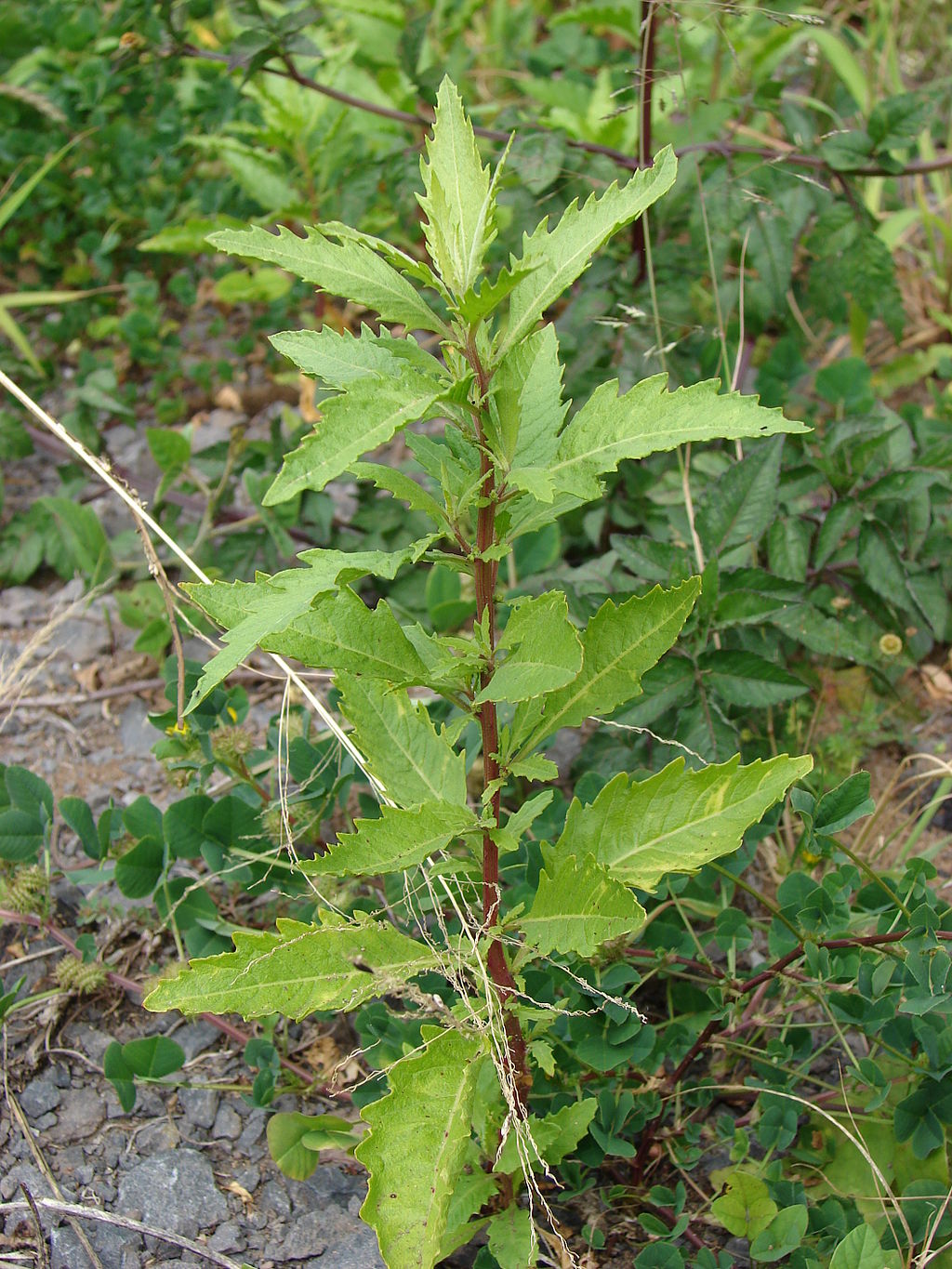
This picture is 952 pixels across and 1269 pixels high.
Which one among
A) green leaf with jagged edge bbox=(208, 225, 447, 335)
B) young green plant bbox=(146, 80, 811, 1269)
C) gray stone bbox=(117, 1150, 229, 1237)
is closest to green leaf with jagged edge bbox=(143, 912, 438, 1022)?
young green plant bbox=(146, 80, 811, 1269)

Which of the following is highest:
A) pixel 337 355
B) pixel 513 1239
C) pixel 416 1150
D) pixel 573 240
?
pixel 573 240

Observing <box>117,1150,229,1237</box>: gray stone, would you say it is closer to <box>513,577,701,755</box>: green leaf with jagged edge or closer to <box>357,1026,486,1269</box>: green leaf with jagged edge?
<box>357,1026,486,1269</box>: green leaf with jagged edge

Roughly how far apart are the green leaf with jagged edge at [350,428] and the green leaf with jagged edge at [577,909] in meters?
0.58

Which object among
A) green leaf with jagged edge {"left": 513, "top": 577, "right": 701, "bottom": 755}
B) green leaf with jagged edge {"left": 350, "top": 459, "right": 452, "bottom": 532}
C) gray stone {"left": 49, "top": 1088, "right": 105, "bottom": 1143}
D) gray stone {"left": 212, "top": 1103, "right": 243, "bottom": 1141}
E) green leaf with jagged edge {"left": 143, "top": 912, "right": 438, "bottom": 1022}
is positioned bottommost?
gray stone {"left": 212, "top": 1103, "right": 243, "bottom": 1141}

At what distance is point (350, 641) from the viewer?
1.51 meters

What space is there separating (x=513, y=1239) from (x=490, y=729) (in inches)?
28.9

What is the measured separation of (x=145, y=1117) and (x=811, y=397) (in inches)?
102

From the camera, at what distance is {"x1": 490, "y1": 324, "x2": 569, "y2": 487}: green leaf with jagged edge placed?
141cm

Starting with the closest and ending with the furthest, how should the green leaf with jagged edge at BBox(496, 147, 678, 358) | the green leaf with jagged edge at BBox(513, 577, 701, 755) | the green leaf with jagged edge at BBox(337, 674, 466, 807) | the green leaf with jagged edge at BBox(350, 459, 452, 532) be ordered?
1. the green leaf with jagged edge at BBox(496, 147, 678, 358)
2. the green leaf with jagged edge at BBox(350, 459, 452, 532)
3. the green leaf with jagged edge at BBox(513, 577, 701, 755)
4. the green leaf with jagged edge at BBox(337, 674, 466, 807)

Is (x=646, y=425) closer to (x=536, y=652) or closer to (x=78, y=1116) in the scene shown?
(x=536, y=652)

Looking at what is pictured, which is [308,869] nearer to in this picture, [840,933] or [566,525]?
[840,933]

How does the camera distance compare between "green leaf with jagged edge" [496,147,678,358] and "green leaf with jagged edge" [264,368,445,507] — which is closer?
"green leaf with jagged edge" [264,368,445,507]

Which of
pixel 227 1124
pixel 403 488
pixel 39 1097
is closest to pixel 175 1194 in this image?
pixel 227 1124

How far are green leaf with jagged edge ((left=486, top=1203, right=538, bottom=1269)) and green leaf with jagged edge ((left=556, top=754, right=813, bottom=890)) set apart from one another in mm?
532
